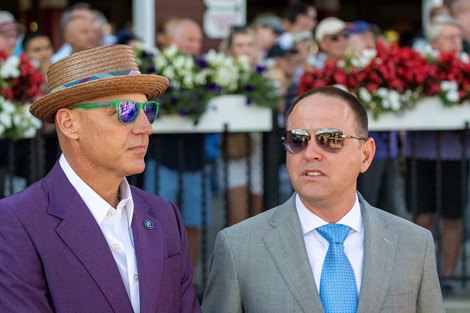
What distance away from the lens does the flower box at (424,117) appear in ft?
27.3

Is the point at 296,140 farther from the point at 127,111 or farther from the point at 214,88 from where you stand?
the point at 214,88

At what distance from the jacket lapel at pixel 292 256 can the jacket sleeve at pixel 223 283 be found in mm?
164

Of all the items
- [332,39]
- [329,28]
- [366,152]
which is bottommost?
[366,152]

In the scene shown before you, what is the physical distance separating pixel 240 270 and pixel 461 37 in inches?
255

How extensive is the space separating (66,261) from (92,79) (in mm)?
698

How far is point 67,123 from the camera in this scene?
161 inches

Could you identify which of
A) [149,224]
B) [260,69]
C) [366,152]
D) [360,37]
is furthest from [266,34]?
[149,224]

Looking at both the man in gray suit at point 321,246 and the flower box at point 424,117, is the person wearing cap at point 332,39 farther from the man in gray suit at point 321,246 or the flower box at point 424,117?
the man in gray suit at point 321,246

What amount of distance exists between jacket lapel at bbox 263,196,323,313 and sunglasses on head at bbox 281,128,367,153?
252 millimetres

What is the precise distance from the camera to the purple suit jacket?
3.80 meters

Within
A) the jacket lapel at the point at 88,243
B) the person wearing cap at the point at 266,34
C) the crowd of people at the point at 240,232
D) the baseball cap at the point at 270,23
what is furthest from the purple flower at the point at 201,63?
the jacket lapel at the point at 88,243

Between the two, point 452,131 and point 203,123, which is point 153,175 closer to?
point 203,123

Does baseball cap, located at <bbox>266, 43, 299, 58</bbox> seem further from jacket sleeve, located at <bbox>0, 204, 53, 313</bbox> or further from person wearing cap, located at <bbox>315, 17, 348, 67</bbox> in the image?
jacket sleeve, located at <bbox>0, 204, 53, 313</bbox>

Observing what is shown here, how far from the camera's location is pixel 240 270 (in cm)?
423
